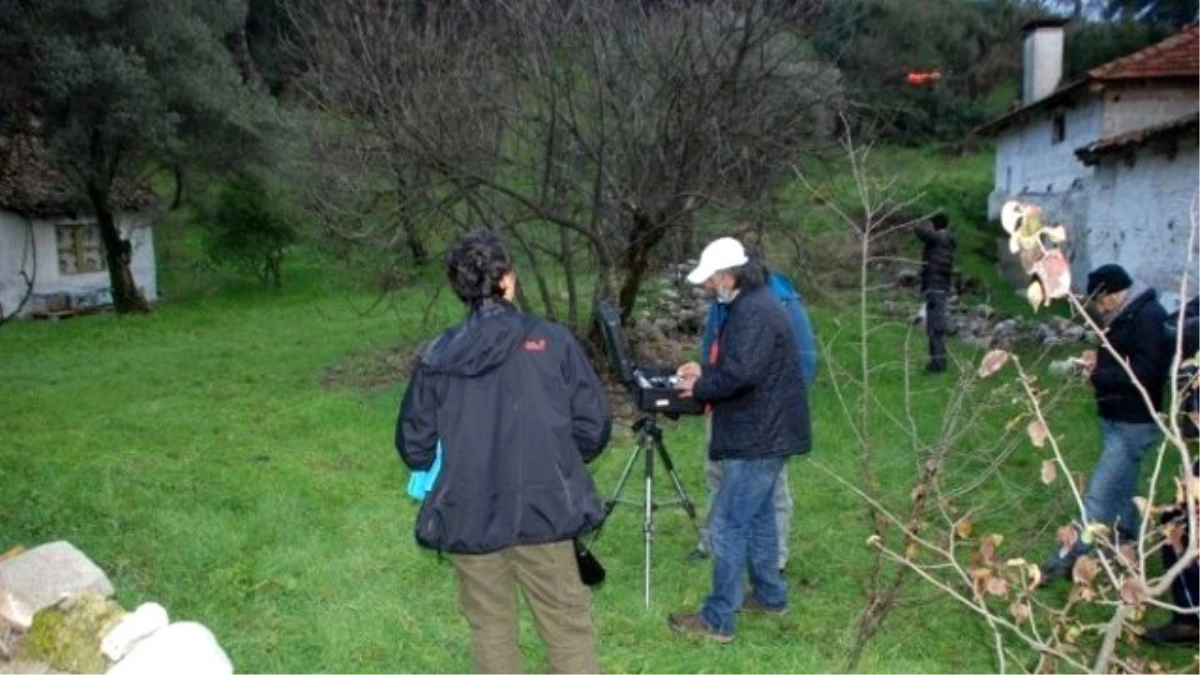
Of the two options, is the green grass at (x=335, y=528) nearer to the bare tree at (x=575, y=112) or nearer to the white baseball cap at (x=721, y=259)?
the white baseball cap at (x=721, y=259)

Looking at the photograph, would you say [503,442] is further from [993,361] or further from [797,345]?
[797,345]

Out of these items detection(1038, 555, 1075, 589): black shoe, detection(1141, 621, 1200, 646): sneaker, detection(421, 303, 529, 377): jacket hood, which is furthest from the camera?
detection(1038, 555, 1075, 589): black shoe

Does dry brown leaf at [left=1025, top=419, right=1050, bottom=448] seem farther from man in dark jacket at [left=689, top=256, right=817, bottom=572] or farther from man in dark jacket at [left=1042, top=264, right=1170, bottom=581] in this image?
man in dark jacket at [left=1042, top=264, right=1170, bottom=581]

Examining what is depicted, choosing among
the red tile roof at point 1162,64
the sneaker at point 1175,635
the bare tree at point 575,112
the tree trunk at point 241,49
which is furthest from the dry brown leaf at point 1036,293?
the tree trunk at point 241,49

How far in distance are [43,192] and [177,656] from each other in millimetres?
22274

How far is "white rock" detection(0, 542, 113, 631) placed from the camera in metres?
4.91

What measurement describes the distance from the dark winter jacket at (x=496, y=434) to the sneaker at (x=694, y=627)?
1.47 metres

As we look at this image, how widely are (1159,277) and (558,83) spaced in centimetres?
811

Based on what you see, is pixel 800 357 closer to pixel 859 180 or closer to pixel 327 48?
pixel 859 180

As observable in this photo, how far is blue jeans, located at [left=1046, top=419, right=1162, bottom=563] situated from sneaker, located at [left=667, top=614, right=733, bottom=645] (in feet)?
5.53

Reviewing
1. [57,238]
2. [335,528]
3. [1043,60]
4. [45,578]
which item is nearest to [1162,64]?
[1043,60]

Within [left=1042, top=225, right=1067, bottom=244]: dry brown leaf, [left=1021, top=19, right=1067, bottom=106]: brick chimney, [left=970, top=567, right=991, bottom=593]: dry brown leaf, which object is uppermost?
→ [left=1021, top=19, right=1067, bottom=106]: brick chimney

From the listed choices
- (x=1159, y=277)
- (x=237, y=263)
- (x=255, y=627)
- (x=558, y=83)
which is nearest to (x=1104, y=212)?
(x=1159, y=277)

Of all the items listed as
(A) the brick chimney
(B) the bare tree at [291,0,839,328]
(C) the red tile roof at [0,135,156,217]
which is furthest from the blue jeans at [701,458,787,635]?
(C) the red tile roof at [0,135,156,217]
